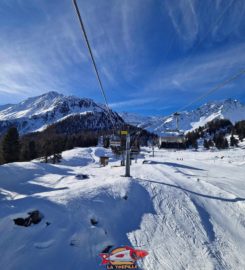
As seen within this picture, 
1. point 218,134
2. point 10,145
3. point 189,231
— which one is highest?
point 218,134

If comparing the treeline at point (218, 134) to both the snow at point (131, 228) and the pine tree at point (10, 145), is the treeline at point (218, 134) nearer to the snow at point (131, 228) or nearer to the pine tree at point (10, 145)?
the pine tree at point (10, 145)

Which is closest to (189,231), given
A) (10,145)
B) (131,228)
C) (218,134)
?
(131,228)

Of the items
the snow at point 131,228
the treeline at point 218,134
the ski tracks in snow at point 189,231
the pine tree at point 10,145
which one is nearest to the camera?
the snow at point 131,228

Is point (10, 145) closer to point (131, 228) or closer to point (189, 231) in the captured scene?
point (131, 228)

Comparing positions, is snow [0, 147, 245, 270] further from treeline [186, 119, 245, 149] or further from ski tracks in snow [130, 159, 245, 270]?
treeline [186, 119, 245, 149]

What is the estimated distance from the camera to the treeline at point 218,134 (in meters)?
113

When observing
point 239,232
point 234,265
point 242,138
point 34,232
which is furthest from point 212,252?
point 242,138

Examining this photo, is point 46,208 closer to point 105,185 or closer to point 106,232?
point 106,232

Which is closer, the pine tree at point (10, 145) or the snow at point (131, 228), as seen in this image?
the snow at point (131, 228)

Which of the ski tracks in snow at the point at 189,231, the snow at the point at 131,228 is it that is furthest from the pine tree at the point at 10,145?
the ski tracks in snow at the point at 189,231

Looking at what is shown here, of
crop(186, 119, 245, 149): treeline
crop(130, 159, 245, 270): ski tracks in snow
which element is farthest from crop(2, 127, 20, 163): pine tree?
crop(186, 119, 245, 149): treeline

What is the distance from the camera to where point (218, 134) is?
148 metres

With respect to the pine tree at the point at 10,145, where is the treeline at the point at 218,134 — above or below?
above

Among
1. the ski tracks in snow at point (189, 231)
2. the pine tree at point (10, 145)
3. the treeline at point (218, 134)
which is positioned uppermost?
the treeline at point (218, 134)
